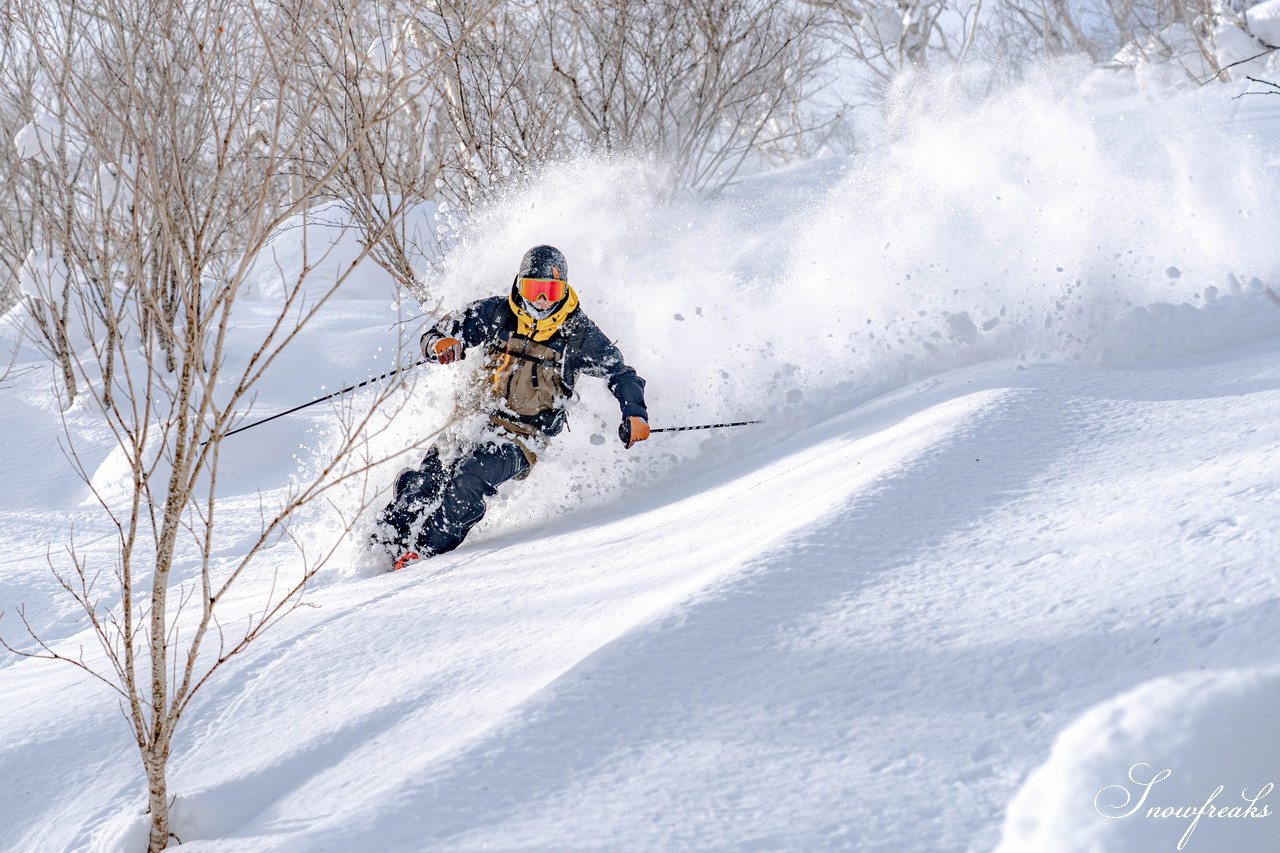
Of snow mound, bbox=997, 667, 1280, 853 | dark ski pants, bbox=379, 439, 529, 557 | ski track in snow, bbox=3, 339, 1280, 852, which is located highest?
dark ski pants, bbox=379, 439, 529, 557

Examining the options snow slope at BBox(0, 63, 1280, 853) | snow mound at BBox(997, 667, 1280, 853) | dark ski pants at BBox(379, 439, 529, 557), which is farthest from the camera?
dark ski pants at BBox(379, 439, 529, 557)

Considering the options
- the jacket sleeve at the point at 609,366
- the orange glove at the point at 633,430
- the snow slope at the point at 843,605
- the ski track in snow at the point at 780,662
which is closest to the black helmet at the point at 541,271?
the jacket sleeve at the point at 609,366

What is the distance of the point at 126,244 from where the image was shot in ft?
5.85

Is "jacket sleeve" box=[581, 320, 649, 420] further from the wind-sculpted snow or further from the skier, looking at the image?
the wind-sculpted snow

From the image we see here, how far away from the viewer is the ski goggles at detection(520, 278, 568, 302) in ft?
13.3

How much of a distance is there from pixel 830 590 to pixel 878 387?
113 inches

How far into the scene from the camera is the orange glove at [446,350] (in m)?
4.08

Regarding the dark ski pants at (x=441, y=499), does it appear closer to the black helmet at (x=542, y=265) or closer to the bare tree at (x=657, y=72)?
the black helmet at (x=542, y=265)

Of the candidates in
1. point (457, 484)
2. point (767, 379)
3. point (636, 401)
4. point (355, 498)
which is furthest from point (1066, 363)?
point (355, 498)

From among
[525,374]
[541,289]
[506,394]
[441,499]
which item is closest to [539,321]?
[541,289]

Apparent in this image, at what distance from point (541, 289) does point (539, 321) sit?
16 cm

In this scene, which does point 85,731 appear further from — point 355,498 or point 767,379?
point 767,379

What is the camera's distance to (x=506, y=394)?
13.8 ft

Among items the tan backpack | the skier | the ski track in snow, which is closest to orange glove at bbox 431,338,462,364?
the skier
